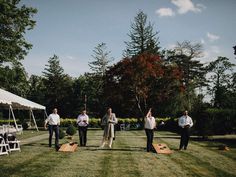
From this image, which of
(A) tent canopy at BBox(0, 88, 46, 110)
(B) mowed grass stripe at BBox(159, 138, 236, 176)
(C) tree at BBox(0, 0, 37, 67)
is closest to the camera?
(B) mowed grass stripe at BBox(159, 138, 236, 176)

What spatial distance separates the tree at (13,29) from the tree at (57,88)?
38126 mm

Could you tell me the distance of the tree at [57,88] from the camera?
239 feet

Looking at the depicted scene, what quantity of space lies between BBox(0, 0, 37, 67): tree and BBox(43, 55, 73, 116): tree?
125 feet

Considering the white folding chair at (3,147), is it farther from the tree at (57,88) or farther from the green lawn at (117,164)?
the tree at (57,88)

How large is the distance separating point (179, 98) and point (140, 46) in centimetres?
1504

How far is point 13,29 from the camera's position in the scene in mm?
34000

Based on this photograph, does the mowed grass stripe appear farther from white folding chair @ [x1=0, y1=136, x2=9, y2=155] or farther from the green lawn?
white folding chair @ [x1=0, y1=136, x2=9, y2=155]

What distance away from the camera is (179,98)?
4988 cm

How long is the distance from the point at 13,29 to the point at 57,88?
148 ft

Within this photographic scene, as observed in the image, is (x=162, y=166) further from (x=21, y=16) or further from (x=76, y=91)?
(x=76, y=91)

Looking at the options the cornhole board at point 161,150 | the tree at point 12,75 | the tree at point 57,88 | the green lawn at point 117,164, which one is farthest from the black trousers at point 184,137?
the tree at point 57,88

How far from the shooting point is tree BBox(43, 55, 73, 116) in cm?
7279

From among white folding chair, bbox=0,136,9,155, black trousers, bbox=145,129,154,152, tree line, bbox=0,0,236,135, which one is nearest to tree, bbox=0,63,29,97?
tree line, bbox=0,0,236,135

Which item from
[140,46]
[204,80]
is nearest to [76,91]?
[140,46]
